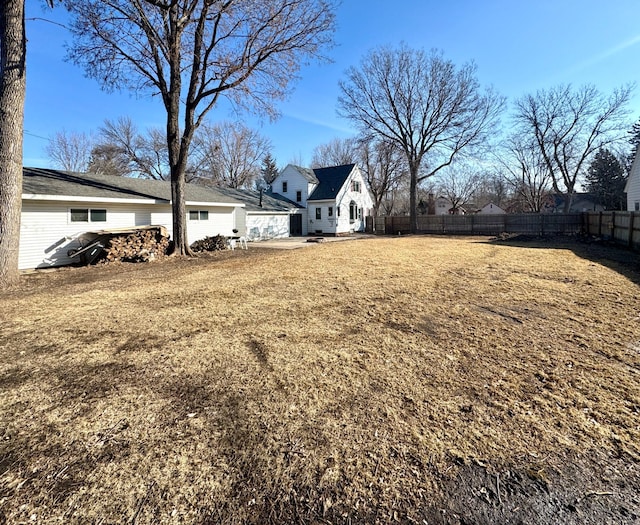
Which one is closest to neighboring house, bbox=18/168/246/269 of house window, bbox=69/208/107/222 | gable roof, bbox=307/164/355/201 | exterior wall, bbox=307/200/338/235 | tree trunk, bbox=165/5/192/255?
house window, bbox=69/208/107/222

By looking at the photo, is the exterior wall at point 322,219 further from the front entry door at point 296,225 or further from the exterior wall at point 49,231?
the exterior wall at point 49,231

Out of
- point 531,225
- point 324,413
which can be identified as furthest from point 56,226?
point 531,225

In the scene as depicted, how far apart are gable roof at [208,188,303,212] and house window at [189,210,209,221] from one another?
15.2ft

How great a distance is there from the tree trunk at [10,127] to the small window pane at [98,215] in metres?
3.87

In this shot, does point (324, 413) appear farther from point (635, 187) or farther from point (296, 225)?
point (296, 225)

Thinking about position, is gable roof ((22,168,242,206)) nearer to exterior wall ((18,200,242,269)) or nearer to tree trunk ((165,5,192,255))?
exterior wall ((18,200,242,269))

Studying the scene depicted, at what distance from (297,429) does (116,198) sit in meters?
12.0

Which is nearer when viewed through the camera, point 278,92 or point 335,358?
point 335,358

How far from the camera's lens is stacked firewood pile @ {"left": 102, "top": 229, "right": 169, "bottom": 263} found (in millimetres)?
10516

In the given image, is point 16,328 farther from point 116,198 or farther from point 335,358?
point 116,198

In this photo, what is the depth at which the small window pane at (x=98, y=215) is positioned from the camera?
11.0 m

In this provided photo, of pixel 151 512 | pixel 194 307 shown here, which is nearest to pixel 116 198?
pixel 194 307

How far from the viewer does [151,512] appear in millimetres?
1576

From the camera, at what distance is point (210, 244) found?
46.6ft
